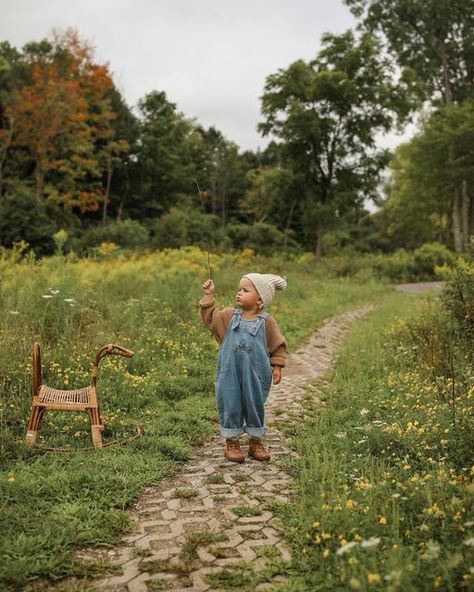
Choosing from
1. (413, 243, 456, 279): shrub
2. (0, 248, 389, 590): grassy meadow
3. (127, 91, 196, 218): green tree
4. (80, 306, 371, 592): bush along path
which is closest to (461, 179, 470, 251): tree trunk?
(413, 243, 456, 279): shrub

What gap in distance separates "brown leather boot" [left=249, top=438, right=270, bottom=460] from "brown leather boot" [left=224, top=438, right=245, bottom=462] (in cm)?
13

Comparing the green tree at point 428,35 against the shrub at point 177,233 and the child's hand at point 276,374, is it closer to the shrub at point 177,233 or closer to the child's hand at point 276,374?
the shrub at point 177,233

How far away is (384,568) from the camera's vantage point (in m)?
2.61

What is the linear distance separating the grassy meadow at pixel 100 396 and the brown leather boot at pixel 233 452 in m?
0.37

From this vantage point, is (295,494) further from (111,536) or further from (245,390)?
(111,536)

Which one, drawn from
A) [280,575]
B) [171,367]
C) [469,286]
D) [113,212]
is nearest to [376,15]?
[113,212]

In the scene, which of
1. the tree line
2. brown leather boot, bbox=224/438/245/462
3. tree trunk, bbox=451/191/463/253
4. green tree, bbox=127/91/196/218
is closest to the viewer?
brown leather boot, bbox=224/438/245/462

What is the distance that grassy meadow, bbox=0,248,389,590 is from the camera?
3314mm

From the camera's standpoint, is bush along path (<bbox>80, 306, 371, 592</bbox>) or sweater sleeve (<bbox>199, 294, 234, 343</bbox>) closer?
bush along path (<bbox>80, 306, 371, 592</bbox>)

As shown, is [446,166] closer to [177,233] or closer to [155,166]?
[177,233]

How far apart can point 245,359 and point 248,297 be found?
0.52 m

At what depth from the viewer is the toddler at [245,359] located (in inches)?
177

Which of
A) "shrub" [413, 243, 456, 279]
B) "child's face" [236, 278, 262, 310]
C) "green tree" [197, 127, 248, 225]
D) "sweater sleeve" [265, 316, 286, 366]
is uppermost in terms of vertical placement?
"green tree" [197, 127, 248, 225]

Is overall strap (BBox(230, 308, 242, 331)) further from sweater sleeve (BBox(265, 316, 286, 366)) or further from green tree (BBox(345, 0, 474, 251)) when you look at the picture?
green tree (BBox(345, 0, 474, 251))
